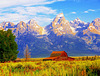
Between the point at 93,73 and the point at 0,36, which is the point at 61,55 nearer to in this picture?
the point at 0,36

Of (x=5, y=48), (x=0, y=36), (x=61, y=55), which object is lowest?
(x=61, y=55)

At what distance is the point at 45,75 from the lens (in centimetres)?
1111

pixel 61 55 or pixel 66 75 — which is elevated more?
pixel 66 75

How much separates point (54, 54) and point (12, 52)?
3013 centimetres

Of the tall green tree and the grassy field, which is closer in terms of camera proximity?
the grassy field

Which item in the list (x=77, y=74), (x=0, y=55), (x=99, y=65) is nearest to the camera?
(x=77, y=74)

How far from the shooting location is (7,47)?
62344 mm

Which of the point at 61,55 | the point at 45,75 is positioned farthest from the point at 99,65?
the point at 61,55

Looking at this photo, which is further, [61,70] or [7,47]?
[7,47]

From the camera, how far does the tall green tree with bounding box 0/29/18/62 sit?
201ft

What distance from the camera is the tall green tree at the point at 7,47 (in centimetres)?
6127

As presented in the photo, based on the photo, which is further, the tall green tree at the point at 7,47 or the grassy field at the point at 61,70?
the tall green tree at the point at 7,47

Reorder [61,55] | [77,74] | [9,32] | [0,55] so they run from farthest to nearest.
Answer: [61,55], [9,32], [0,55], [77,74]

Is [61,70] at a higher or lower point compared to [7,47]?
higher
